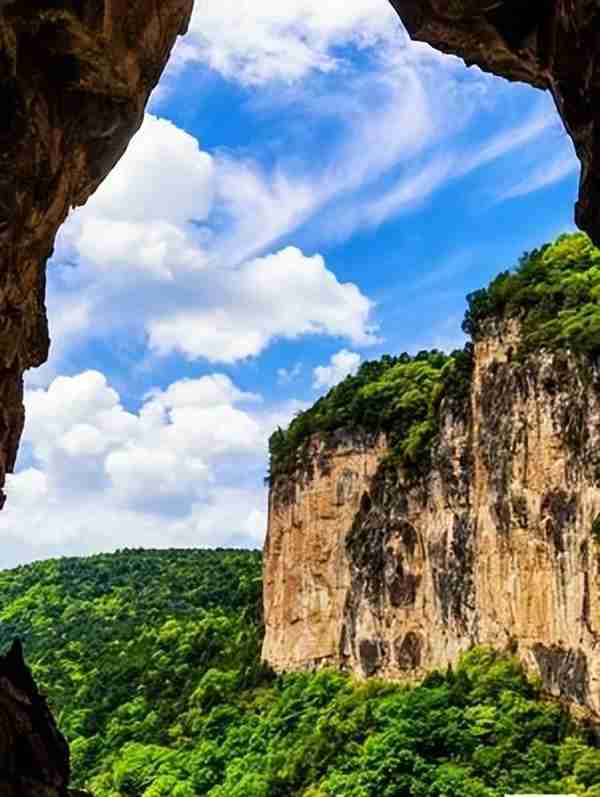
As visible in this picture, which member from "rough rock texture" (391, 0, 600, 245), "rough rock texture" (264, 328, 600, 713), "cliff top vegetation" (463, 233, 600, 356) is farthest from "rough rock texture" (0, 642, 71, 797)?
"cliff top vegetation" (463, 233, 600, 356)

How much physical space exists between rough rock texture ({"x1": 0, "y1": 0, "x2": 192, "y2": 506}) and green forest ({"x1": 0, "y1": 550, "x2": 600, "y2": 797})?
28741 mm

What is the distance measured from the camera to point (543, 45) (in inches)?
583

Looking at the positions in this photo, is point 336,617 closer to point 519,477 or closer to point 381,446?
point 381,446

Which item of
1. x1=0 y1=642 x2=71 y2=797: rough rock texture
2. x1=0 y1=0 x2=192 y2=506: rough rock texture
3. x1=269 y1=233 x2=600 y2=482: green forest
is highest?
x1=269 y1=233 x2=600 y2=482: green forest

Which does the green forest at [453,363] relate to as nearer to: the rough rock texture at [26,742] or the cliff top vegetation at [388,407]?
the cliff top vegetation at [388,407]

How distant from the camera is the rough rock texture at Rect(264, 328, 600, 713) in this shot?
41062 millimetres

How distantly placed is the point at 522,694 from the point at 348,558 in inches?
736

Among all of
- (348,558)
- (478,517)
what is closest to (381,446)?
(348,558)

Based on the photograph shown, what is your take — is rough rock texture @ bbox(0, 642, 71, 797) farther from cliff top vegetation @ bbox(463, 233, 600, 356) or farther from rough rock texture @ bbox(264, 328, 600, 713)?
cliff top vegetation @ bbox(463, 233, 600, 356)

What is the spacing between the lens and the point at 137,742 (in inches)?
2586

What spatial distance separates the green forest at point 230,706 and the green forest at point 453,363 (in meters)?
12.4

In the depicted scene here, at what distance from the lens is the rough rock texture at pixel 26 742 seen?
12.3m

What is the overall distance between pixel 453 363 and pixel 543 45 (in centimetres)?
3945

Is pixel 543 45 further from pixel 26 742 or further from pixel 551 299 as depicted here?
pixel 551 299
